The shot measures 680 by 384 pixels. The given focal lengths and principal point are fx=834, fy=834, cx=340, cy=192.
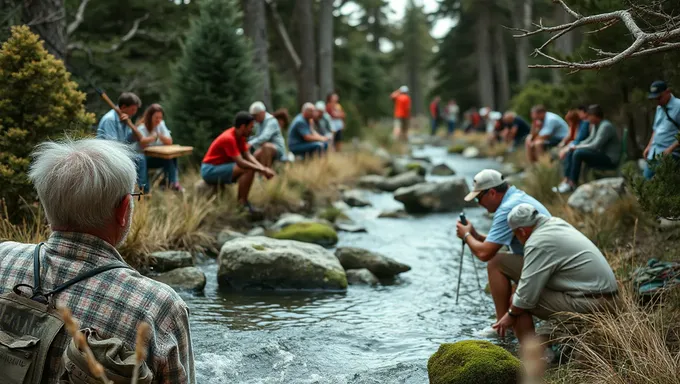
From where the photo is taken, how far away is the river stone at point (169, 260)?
8156 millimetres

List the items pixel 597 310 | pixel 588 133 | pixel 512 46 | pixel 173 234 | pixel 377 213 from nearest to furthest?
pixel 597 310, pixel 173 234, pixel 588 133, pixel 377 213, pixel 512 46

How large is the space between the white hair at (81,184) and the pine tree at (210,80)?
10264mm

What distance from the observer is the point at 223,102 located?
13281mm

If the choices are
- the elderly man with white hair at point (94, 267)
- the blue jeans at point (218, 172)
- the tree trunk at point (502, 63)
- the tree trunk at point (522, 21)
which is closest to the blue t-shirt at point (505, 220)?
the elderly man with white hair at point (94, 267)

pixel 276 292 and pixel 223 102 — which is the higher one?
pixel 223 102

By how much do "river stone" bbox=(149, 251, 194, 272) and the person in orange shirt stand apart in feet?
57.6

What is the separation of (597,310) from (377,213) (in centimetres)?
754

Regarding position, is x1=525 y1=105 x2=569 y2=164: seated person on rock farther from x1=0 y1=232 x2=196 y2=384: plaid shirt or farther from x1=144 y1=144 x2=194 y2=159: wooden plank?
x1=0 y1=232 x2=196 y2=384: plaid shirt

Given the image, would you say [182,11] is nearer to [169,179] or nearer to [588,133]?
[169,179]

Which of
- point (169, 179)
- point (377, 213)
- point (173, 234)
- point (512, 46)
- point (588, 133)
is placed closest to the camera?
point (173, 234)

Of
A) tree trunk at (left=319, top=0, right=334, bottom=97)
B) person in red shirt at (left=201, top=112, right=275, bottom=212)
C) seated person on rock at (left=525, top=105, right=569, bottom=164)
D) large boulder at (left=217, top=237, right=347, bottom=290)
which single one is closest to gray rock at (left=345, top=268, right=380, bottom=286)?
large boulder at (left=217, top=237, right=347, bottom=290)

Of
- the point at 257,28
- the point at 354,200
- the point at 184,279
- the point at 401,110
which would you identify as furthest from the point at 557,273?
the point at 401,110

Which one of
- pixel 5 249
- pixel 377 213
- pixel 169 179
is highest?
pixel 5 249

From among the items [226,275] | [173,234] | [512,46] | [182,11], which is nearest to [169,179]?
[173,234]
